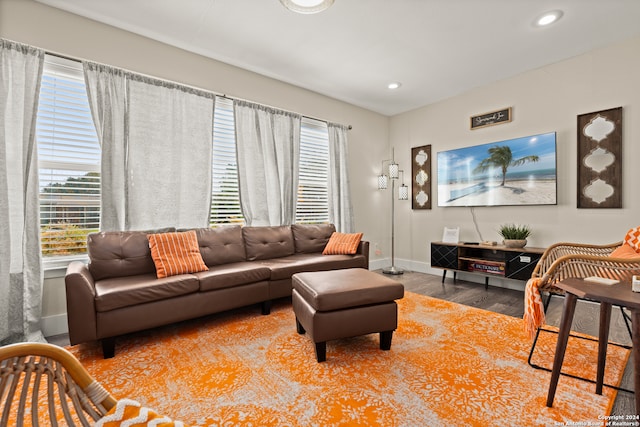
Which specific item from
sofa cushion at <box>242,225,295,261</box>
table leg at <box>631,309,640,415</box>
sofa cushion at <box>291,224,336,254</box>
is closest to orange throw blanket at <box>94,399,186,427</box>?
table leg at <box>631,309,640,415</box>

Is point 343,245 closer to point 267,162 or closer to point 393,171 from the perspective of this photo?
point 267,162

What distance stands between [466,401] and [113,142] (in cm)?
346

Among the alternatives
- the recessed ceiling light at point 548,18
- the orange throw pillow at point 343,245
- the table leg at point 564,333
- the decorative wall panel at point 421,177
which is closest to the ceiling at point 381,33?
the recessed ceiling light at point 548,18

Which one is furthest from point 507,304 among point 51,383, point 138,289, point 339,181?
point 51,383

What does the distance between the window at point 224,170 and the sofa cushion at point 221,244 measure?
281 mm

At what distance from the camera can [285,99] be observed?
424 centimetres

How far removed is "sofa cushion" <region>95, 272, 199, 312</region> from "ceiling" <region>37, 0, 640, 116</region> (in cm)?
238

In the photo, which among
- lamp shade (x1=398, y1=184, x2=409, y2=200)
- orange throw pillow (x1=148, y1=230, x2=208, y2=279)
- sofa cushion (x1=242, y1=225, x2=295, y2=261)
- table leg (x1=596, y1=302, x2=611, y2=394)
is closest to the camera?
table leg (x1=596, y1=302, x2=611, y2=394)

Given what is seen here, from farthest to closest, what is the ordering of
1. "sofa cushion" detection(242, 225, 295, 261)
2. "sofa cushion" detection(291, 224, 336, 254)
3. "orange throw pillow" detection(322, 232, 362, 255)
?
"sofa cushion" detection(291, 224, 336, 254) < "orange throw pillow" detection(322, 232, 362, 255) < "sofa cushion" detection(242, 225, 295, 261)

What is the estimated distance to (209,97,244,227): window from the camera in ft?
12.0

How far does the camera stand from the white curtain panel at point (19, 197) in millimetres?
2375

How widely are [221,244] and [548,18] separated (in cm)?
388

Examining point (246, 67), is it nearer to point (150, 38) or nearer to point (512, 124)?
point (150, 38)

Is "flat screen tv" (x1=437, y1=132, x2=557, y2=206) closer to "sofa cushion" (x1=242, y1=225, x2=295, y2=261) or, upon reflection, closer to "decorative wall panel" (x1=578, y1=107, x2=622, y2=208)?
"decorative wall panel" (x1=578, y1=107, x2=622, y2=208)
